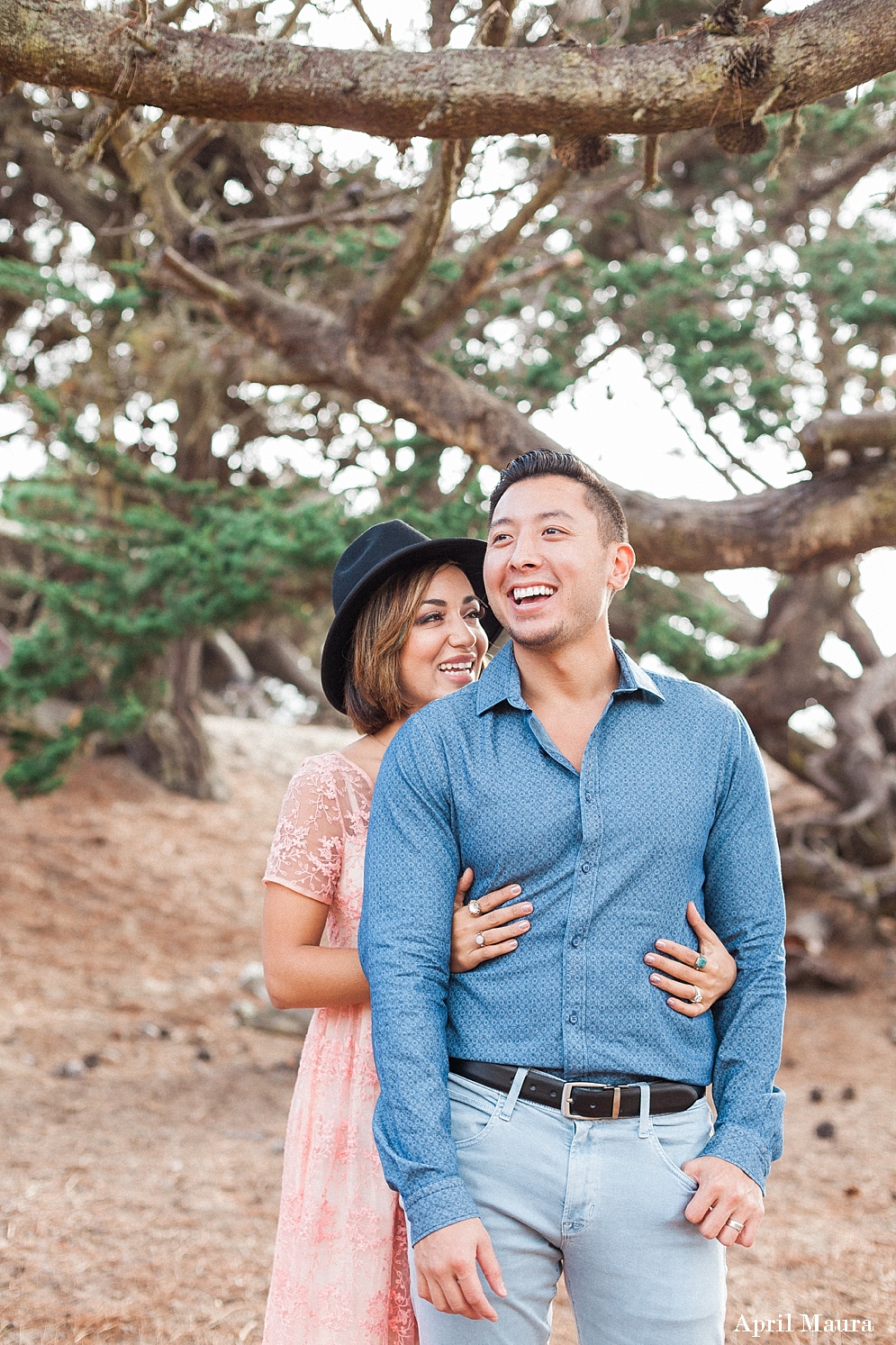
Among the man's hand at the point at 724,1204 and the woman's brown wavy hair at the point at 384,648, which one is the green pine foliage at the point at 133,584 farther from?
the man's hand at the point at 724,1204

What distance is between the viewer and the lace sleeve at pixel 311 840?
2.14 meters

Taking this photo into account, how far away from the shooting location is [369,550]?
2.48 m

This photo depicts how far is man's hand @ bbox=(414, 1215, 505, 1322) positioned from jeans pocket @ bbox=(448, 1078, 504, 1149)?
123 millimetres

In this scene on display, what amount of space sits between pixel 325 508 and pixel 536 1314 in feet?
16.2

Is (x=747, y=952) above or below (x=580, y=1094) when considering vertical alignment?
above

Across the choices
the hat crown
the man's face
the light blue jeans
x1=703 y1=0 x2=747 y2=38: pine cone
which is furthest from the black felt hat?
x1=703 y1=0 x2=747 y2=38: pine cone

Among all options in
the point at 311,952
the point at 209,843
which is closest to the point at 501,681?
the point at 311,952

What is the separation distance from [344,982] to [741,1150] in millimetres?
776

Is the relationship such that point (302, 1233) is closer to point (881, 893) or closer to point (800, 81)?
point (800, 81)

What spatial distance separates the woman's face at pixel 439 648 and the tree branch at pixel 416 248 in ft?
5.68

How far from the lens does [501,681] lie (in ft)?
6.15

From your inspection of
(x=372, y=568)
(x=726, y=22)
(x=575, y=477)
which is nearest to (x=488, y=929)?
(x=575, y=477)

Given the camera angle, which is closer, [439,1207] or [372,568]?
[439,1207]

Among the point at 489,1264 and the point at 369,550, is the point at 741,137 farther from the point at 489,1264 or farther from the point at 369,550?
the point at 489,1264
